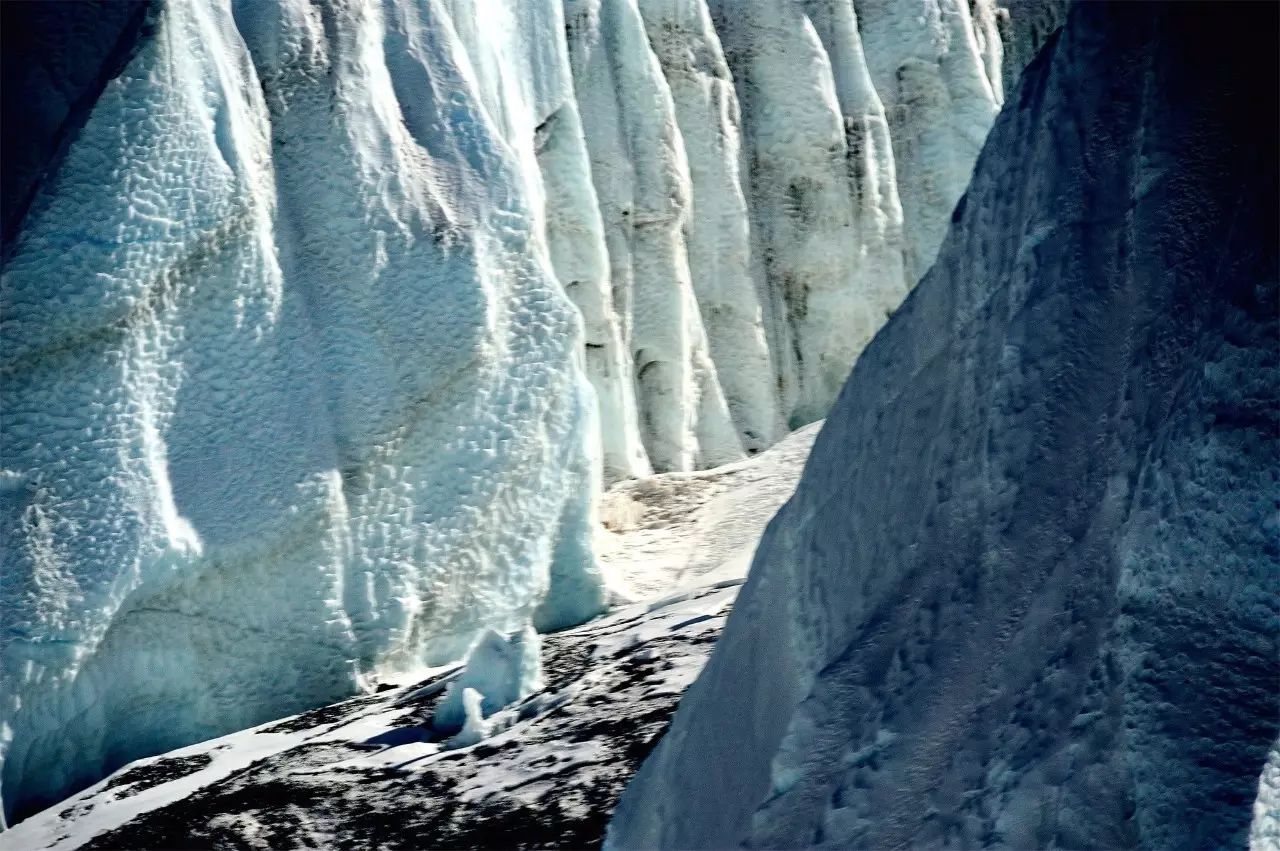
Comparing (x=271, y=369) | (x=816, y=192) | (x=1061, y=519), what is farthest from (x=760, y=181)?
(x=1061, y=519)

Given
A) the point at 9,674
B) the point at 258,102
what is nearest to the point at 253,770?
the point at 9,674

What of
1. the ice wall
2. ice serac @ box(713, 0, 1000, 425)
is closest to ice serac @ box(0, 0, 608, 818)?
the ice wall

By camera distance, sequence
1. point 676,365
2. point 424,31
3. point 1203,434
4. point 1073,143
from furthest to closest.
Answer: point 676,365, point 424,31, point 1073,143, point 1203,434

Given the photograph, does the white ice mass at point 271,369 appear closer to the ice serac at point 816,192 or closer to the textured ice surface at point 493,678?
the textured ice surface at point 493,678

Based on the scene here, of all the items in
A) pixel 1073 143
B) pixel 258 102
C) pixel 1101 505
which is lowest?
pixel 1101 505

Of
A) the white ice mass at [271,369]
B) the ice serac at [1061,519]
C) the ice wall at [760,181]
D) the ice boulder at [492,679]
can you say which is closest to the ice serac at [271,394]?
the white ice mass at [271,369]

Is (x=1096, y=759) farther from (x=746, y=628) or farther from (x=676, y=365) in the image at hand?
(x=676, y=365)

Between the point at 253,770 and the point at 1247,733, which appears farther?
the point at 253,770
